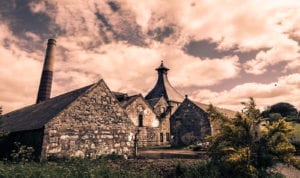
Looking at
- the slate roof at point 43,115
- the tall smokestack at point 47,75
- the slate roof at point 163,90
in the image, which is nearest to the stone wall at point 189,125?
the slate roof at point 163,90

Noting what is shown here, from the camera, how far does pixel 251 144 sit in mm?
9797

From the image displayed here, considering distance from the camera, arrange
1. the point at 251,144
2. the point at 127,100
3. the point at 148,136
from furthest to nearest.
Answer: the point at 127,100 < the point at 148,136 < the point at 251,144

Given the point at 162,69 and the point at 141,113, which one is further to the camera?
the point at 162,69

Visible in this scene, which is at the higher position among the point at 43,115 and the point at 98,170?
the point at 43,115

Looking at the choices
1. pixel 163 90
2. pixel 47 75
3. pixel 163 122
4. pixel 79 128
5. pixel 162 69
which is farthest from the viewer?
pixel 162 69

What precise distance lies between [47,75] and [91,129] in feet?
66.5

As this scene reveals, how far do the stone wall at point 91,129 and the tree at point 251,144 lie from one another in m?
7.38

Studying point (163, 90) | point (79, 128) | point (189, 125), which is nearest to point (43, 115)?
point (79, 128)

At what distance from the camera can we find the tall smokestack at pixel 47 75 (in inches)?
1231

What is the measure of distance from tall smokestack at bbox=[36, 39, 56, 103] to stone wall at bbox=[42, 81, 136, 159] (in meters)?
18.3

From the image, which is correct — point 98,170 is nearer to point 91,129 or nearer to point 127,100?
point 91,129

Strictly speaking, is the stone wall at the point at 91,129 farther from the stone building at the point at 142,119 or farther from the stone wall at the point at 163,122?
the stone wall at the point at 163,122

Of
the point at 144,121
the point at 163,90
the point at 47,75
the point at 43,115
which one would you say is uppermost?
the point at 163,90

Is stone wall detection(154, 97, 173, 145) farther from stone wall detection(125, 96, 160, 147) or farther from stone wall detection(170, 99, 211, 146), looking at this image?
stone wall detection(170, 99, 211, 146)
